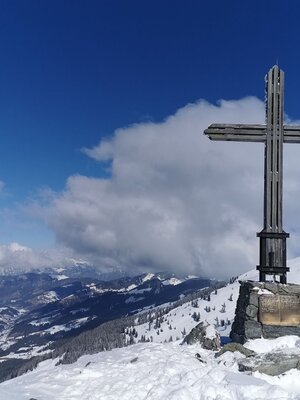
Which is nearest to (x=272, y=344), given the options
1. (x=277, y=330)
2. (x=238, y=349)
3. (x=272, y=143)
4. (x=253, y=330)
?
(x=277, y=330)

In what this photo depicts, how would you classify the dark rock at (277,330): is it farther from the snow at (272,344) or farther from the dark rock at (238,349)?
the dark rock at (238,349)

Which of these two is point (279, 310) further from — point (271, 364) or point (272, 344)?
point (271, 364)

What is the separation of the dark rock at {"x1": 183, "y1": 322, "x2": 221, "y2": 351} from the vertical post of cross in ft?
11.4

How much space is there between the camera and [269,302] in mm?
17969

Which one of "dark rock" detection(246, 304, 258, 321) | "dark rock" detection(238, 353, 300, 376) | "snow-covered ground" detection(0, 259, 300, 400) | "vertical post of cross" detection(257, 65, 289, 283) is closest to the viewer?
"snow-covered ground" detection(0, 259, 300, 400)

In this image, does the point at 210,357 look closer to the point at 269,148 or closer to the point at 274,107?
the point at 269,148

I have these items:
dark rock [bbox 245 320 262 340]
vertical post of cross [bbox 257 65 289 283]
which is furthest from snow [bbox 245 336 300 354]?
vertical post of cross [bbox 257 65 289 283]

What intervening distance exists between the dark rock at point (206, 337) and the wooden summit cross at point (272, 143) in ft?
11.4

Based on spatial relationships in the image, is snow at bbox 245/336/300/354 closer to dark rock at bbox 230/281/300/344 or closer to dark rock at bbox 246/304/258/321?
dark rock at bbox 230/281/300/344

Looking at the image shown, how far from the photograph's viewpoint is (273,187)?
1997 cm

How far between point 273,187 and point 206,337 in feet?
25.7

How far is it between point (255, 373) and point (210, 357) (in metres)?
3.14

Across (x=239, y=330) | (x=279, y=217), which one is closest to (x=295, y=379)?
(x=239, y=330)

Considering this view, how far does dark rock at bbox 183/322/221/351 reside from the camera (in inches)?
744
